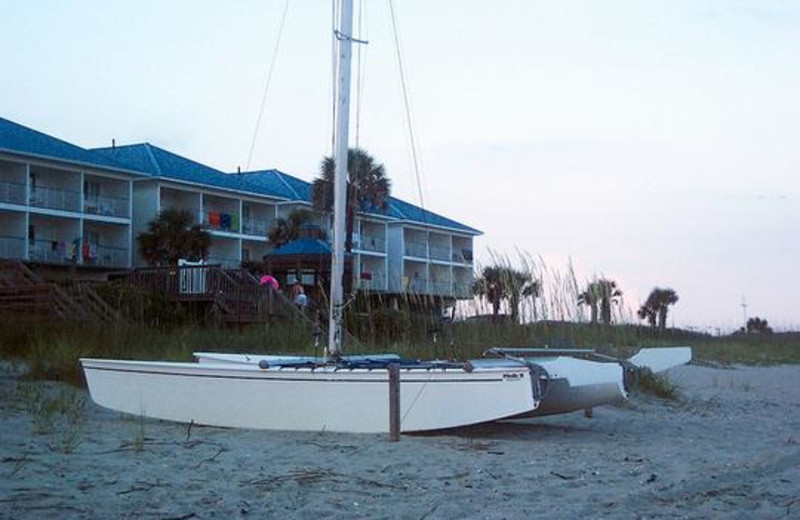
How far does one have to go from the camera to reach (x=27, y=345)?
15.7 m

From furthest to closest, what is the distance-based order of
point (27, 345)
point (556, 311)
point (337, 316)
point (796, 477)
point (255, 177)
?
point (255, 177) → point (27, 345) → point (556, 311) → point (337, 316) → point (796, 477)

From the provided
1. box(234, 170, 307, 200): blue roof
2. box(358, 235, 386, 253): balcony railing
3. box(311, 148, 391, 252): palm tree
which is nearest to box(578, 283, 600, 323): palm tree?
box(311, 148, 391, 252): palm tree

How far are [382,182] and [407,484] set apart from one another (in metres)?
37.0

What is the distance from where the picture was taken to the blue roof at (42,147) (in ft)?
123

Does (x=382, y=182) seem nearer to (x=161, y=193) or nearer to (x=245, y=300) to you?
(x=161, y=193)

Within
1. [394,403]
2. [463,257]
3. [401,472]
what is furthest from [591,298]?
[401,472]

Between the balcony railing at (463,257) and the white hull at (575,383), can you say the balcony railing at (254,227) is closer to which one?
the balcony railing at (463,257)

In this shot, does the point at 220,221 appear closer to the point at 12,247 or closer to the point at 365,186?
the point at 365,186

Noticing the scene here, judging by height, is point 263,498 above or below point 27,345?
below

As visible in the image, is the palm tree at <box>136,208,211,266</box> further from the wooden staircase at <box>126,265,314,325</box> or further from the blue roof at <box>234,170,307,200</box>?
the wooden staircase at <box>126,265,314,325</box>

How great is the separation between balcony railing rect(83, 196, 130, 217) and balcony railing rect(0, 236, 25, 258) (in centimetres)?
360

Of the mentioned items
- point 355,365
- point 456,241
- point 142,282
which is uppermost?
point 456,241

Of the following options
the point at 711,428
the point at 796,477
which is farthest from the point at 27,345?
the point at 796,477

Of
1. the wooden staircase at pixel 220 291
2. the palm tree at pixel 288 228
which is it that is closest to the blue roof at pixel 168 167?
the palm tree at pixel 288 228
